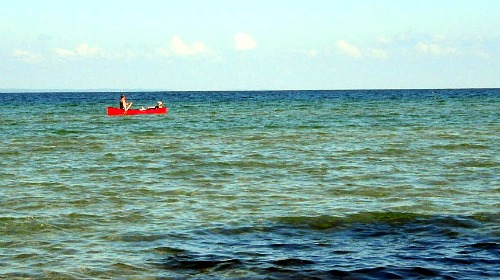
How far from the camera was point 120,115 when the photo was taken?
56.8 meters

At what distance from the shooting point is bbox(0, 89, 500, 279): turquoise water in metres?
10.1

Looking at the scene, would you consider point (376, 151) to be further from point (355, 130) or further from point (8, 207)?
point (8, 207)

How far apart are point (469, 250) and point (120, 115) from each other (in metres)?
48.0

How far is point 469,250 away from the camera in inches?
421

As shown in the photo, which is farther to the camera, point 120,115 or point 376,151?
point 120,115

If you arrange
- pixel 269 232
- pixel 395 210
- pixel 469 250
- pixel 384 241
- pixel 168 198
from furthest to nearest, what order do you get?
pixel 168 198 → pixel 395 210 → pixel 269 232 → pixel 384 241 → pixel 469 250

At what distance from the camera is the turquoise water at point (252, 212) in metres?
10.1

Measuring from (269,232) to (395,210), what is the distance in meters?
3.00

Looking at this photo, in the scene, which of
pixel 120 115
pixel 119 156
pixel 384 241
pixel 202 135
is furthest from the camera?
pixel 120 115

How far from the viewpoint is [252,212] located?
1413 cm

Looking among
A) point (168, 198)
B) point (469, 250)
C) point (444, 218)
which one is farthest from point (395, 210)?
point (168, 198)

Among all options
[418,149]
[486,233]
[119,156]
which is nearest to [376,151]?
[418,149]

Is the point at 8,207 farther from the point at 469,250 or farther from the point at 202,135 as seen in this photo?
the point at 202,135

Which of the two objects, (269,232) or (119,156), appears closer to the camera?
(269,232)
